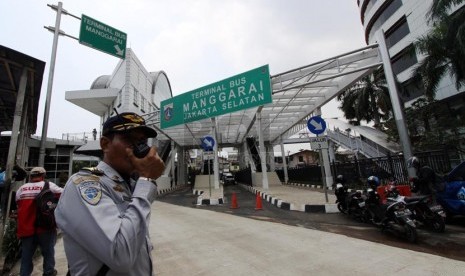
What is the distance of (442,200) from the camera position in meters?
5.57

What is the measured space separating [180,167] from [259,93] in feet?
69.8

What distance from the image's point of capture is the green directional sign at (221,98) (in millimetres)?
10781

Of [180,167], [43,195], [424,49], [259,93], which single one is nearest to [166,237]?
[43,195]

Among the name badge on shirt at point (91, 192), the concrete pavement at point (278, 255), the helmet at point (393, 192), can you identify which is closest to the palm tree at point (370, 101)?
the helmet at point (393, 192)

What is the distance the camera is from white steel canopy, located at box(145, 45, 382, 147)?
10352mm

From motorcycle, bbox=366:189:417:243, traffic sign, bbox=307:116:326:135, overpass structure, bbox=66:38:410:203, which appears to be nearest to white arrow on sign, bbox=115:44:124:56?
overpass structure, bbox=66:38:410:203

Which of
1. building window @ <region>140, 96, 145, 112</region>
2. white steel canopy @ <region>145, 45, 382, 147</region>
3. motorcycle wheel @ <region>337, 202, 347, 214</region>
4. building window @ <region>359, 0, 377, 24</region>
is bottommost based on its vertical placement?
motorcycle wheel @ <region>337, 202, 347, 214</region>

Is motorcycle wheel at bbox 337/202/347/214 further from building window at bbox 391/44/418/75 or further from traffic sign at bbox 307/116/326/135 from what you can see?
building window at bbox 391/44/418/75

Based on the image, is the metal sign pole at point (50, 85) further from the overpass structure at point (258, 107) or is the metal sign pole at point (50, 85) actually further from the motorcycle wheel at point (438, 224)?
the motorcycle wheel at point (438, 224)

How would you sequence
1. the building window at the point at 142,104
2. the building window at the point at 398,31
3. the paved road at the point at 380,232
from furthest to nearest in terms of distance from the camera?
the building window at the point at 398,31
the building window at the point at 142,104
the paved road at the point at 380,232

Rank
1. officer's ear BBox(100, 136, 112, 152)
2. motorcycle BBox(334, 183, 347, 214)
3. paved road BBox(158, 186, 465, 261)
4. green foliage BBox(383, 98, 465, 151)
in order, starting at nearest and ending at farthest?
officer's ear BBox(100, 136, 112, 152)
paved road BBox(158, 186, 465, 261)
motorcycle BBox(334, 183, 347, 214)
green foliage BBox(383, 98, 465, 151)

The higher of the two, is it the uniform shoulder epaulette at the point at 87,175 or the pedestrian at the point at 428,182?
the uniform shoulder epaulette at the point at 87,175

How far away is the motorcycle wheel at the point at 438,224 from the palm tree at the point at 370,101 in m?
21.3

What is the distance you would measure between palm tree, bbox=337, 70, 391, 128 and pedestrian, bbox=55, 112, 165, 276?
2590 cm
